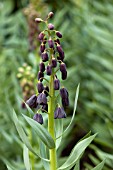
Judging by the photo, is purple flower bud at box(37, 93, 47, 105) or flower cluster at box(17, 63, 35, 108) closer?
purple flower bud at box(37, 93, 47, 105)

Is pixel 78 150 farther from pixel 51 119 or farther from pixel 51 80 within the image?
pixel 51 80

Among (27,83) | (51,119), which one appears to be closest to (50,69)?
(51,119)

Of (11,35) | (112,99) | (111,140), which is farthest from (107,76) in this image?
(11,35)

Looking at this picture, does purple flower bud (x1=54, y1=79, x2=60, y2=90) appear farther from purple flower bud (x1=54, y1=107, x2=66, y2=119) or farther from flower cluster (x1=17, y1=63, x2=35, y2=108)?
flower cluster (x1=17, y1=63, x2=35, y2=108)

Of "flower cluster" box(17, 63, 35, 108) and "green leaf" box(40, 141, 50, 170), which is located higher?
"flower cluster" box(17, 63, 35, 108)

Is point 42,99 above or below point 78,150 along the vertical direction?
above

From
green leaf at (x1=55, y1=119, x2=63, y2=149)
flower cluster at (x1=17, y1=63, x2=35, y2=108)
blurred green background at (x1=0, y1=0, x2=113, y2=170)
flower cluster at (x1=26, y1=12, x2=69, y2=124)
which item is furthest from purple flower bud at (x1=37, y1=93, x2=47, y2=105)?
blurred green background at (x1=0, y1=0, x2=113, y2=170)

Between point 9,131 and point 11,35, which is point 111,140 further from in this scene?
point 11,35
